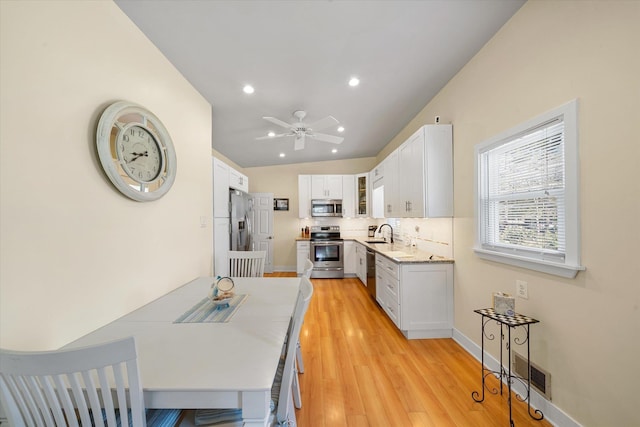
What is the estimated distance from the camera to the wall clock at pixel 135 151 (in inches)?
56.7

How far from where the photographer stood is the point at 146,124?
1786 mm

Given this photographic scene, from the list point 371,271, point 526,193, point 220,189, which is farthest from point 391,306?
point 220,189

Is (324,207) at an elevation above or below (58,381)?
above

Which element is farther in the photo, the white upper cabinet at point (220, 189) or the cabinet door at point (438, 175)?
the white upper cabinet at point (220, 189)

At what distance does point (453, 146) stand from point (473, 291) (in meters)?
1.57

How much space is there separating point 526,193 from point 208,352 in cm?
234

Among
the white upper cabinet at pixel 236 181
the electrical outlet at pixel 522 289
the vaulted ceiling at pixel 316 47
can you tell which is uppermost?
the vaulted ceiling at pixel 316 47

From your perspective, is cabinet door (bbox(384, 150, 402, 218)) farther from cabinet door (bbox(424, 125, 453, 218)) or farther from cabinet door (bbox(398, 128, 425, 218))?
cabinet door (bbox(424, 125, 453, 218))

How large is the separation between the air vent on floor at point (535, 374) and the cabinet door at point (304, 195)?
4.51 metres

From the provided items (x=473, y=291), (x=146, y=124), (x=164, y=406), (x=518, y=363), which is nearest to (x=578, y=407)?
(x=518, y=363)

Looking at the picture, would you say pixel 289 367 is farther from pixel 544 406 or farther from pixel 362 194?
pixel 362 194

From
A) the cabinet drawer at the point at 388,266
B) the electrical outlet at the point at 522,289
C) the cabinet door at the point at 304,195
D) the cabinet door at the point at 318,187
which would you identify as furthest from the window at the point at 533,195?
the cabinet door at the point at 304,195

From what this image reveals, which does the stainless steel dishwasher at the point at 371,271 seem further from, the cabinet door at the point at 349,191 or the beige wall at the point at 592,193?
the beige wall at the point at 592,193

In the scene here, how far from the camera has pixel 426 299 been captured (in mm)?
2789
